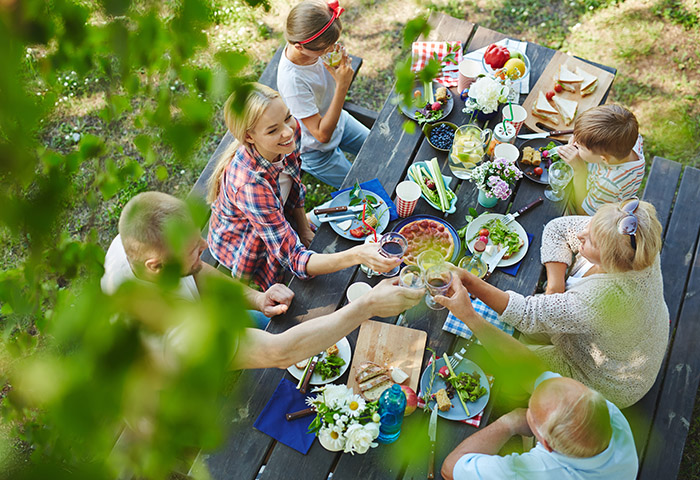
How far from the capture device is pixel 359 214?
304 centimetres

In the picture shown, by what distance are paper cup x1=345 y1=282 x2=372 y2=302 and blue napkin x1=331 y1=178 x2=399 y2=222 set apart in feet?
1.47

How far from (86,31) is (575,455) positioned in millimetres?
2187

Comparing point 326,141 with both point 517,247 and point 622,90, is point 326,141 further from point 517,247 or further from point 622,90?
point 622,90

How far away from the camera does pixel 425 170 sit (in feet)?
10.4

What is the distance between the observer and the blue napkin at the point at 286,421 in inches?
96.3

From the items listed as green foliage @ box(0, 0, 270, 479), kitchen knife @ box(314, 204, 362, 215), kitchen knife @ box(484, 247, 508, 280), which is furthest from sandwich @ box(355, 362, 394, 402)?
green foliage @ box(0, 0, 270, 479)

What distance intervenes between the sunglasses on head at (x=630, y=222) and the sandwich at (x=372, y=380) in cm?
125

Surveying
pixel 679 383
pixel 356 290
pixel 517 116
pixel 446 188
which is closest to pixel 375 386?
pixel 356 290

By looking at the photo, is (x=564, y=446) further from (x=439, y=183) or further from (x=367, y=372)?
(x=439, y=183)

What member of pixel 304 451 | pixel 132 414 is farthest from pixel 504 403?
pixel 132 414

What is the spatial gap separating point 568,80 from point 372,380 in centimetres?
229

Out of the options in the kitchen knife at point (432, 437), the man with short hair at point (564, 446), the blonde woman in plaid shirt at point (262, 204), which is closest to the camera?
the man with short hair at point (564, 446)

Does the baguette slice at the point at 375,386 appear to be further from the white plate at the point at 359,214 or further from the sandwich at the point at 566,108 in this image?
the sandwich at the point at 566,108

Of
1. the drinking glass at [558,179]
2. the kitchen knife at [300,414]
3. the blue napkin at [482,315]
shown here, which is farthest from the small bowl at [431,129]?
the kitchen knife at [300,414]
